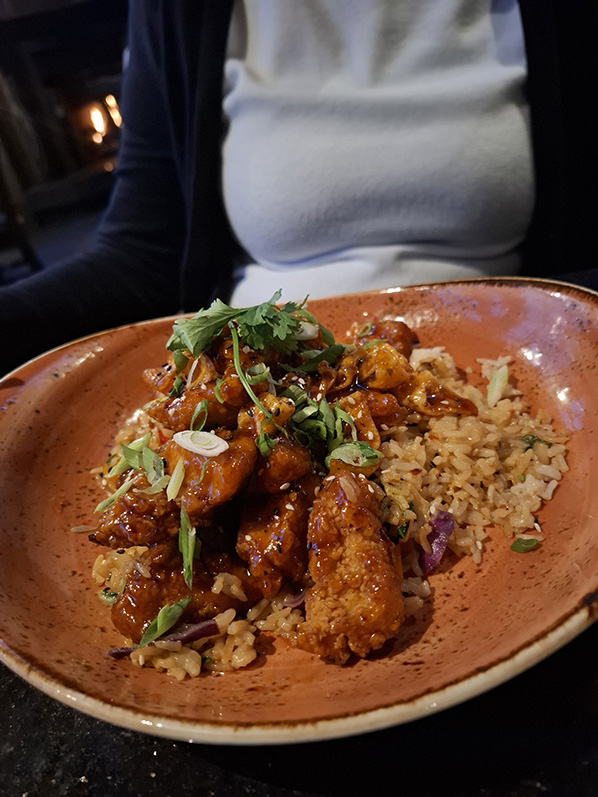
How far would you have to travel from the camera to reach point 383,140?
94.3 inches

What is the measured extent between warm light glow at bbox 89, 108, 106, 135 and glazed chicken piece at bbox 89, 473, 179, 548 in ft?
29.2

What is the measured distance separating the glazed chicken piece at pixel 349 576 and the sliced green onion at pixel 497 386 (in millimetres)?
617

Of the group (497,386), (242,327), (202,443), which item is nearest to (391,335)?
(497,386)

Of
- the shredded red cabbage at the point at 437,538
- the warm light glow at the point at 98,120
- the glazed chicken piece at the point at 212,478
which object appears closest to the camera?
the glazed chicken piece at the point at 212,478

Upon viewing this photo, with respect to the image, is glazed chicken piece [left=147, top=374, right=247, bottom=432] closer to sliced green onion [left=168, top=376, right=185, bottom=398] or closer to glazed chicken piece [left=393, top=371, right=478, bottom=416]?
sliced green onion [left=168, top=376, right=185, bottom=398]

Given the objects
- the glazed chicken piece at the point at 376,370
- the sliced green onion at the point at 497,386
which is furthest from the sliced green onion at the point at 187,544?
the sliced green onion at the point at 497,386

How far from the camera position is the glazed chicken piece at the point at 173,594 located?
129cm

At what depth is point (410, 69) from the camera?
2.45 meters

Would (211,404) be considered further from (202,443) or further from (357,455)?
(357,455)

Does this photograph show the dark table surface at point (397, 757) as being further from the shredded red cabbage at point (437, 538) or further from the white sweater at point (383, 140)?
the white sweater at point (383, 140)

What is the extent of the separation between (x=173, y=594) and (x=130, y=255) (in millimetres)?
2269

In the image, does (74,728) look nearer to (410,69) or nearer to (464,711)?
(464,711)

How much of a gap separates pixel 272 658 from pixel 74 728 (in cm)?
45

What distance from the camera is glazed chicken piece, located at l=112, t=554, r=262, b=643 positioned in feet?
4.25
